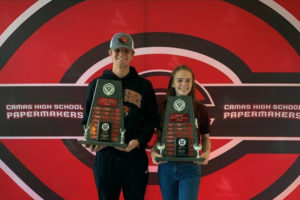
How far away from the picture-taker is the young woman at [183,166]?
1581 millimetres

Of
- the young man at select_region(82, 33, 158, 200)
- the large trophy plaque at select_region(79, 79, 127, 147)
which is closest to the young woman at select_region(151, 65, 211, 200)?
the young man at select_region(82, 33, 158, 200)

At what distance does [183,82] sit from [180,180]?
604 mm

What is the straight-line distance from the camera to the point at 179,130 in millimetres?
1654

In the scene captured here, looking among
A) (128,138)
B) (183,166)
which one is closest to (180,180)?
(183,166)

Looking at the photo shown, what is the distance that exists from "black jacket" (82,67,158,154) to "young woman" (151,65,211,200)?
0.08 meters

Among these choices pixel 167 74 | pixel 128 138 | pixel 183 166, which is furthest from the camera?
pixel 167 74

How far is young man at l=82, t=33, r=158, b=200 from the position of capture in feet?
5.37

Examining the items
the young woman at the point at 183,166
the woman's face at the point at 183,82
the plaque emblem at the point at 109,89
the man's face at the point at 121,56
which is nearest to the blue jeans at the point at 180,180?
the young woman at the point at 183,166

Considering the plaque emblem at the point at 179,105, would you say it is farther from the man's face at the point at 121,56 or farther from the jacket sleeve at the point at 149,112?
the man's face at the point at 121,56

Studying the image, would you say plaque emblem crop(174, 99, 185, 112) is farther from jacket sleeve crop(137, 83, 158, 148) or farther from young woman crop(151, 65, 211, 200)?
jacket sleeve crop(137, 83, 158, 148)

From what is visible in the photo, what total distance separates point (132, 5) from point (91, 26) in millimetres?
413

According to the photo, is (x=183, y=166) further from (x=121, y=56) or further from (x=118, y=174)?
(x=121, y=56)

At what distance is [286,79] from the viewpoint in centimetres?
237

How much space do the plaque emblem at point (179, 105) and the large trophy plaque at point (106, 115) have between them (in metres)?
0.35
